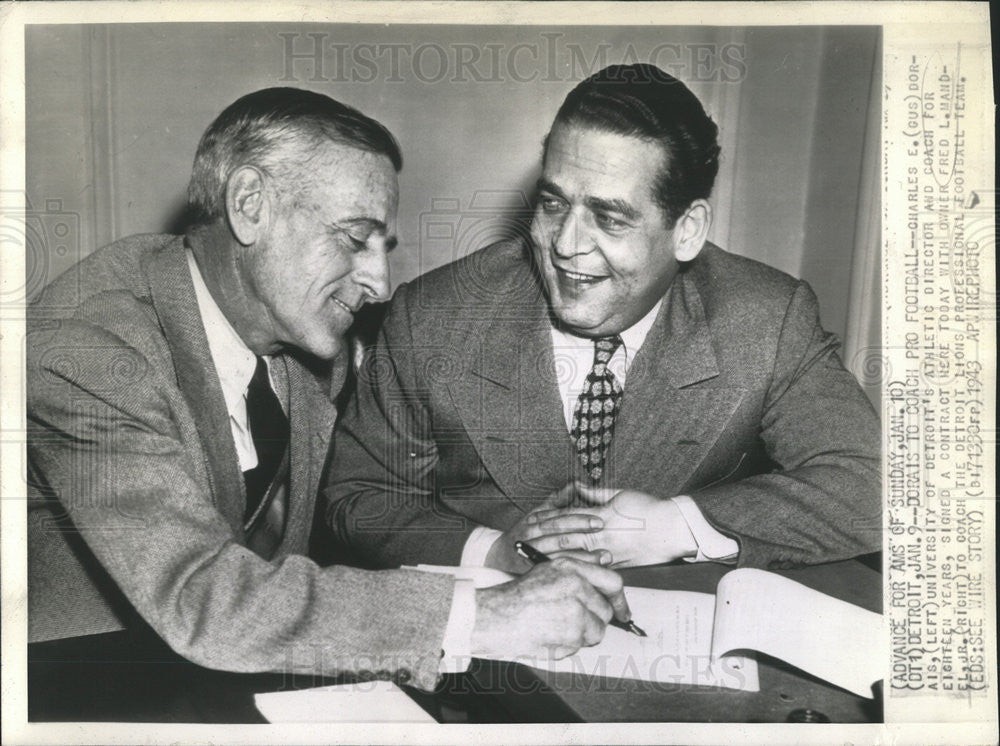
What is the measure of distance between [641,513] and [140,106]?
123 cm

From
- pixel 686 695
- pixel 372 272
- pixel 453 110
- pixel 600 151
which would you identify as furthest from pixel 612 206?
pixel 686 695

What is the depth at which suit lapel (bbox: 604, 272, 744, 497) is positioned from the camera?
1727 millimetres

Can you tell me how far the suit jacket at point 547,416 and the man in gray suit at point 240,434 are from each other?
109 mm

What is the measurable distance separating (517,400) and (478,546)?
284 mm

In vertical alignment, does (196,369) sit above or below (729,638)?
above

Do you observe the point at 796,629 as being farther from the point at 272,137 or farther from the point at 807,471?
→ the point at 272,137

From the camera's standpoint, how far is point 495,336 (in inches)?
68.9

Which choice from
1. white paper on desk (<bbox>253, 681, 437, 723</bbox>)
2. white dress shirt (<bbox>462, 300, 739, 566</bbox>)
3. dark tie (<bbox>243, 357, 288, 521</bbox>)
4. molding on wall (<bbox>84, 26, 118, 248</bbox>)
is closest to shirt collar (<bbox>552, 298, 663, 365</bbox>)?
white dress shirt (<bbox>462, 300, 739, 566</bbox>)

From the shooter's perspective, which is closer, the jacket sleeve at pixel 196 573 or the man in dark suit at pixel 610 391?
the jacket sleeve at pixel 196 573

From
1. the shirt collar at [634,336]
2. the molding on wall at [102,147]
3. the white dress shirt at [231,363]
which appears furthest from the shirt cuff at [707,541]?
the molding on wall at [102,147]

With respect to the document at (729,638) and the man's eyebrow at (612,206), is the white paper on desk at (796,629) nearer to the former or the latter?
the document at (729,638)

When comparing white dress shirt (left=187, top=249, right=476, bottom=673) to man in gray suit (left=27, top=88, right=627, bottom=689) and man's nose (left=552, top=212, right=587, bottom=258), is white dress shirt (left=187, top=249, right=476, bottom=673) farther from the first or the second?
man's nose (left=552, top=212, right=587, bottom=258)

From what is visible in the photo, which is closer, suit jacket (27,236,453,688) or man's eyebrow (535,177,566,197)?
suit jacket (27,236,453,688)

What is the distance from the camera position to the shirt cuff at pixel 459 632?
158 centimetres
